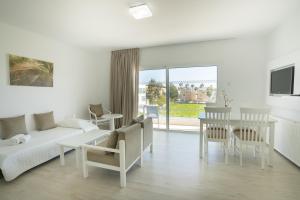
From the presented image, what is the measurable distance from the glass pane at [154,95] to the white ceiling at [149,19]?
1190mm

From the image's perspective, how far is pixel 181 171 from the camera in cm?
255

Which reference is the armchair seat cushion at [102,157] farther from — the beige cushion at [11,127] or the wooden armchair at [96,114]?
the wooden armchair at [96,114]

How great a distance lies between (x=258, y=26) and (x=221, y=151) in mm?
2709

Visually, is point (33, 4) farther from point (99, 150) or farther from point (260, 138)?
point (260, 138)

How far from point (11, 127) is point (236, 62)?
5.24 metres

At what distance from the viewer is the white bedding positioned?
89.7 inches

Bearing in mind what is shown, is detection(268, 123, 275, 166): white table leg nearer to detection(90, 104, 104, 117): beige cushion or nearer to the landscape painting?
detection(90, 104, 104, 117): beige cushion

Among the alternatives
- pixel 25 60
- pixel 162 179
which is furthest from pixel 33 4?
pixel 162 179

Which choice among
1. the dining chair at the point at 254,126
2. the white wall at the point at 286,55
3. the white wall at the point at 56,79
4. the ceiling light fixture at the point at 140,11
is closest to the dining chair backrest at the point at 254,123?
the dining chair at the point at 254,126

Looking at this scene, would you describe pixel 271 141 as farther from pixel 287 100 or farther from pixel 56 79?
pixel 56 79

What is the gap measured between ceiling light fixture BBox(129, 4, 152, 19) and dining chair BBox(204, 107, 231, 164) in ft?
6.24

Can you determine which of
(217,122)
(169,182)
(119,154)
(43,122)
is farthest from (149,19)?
(43,122)

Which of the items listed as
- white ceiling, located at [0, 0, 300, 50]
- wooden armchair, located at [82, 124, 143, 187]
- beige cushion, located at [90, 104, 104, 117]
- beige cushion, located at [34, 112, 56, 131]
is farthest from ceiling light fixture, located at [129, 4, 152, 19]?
beige cushion, located at [90, 104, 104, 117]

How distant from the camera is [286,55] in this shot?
303 centimetres
